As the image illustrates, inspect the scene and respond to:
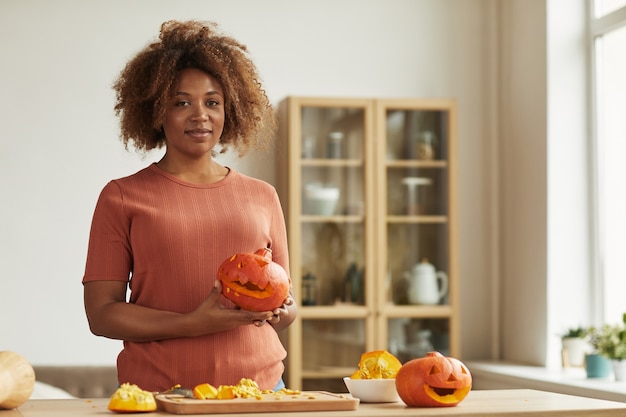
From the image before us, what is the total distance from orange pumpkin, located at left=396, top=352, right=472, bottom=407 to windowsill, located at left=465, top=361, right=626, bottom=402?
1823 mm

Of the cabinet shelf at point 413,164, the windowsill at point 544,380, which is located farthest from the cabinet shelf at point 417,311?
the cabinet shelf at point 413,164

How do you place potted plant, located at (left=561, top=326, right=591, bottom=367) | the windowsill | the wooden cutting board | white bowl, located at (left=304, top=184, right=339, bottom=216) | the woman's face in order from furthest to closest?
white bowl, located at (left=304, top=184, right=339, bottom=216)
potted plant, located at (left=561, top=326, right=591, bottom=367)
the windowsill
the woman's face
the wooden cutting board

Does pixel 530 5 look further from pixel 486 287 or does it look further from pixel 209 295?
pixel 209 295

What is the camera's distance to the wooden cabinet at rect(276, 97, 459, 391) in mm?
4344

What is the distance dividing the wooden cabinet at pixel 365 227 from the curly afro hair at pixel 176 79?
214 centimetres

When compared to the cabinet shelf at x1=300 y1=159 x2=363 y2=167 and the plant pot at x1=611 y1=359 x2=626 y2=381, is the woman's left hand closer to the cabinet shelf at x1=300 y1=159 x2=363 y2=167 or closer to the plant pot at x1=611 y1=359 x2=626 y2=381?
the plant pot at x1=611 y1=359 x2=626 y2=381

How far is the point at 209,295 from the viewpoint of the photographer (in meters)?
1.75

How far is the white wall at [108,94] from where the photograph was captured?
4270 millimetres

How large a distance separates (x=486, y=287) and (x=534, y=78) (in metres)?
1.07

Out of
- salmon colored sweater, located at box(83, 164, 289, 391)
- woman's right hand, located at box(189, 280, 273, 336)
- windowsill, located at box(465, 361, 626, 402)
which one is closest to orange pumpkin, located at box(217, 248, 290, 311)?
woman's right hand, located at box(189, 280, 273, 336)

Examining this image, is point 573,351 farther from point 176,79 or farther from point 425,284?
point 176,79

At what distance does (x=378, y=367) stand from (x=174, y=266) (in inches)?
17.4

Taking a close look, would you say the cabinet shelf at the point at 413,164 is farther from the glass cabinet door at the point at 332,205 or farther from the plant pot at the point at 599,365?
the plant pot at the point at 599,365

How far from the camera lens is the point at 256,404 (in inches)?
61.1
